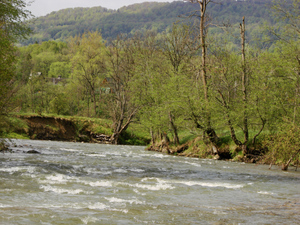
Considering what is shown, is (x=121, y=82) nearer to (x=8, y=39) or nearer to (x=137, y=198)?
(x=8, y=39)

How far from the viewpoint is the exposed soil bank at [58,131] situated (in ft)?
146

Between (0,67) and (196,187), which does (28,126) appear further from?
(196,187)

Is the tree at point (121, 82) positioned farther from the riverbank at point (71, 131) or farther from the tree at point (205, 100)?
the tree at point (205, 100)

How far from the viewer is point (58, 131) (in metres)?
46.5

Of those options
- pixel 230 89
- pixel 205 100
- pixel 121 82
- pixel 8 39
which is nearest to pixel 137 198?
pixel 8 39

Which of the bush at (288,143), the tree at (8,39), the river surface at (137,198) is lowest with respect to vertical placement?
the river surface at (137,198)

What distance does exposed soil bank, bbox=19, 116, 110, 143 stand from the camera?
44.6 metres

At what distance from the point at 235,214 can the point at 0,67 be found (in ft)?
38.1

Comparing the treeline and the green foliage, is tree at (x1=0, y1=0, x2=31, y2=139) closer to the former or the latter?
the treeline

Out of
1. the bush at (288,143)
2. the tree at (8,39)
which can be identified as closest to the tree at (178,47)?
the bush at (288,143)

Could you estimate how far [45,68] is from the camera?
104 meters

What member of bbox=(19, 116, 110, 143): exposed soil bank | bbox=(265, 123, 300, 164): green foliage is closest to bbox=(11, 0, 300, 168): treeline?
bbox=(265, 123, 300, 164): green foliage

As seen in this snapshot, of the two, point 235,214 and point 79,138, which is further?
point 79,138

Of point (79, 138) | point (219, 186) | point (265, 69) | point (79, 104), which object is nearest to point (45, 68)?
point (79, 104)
